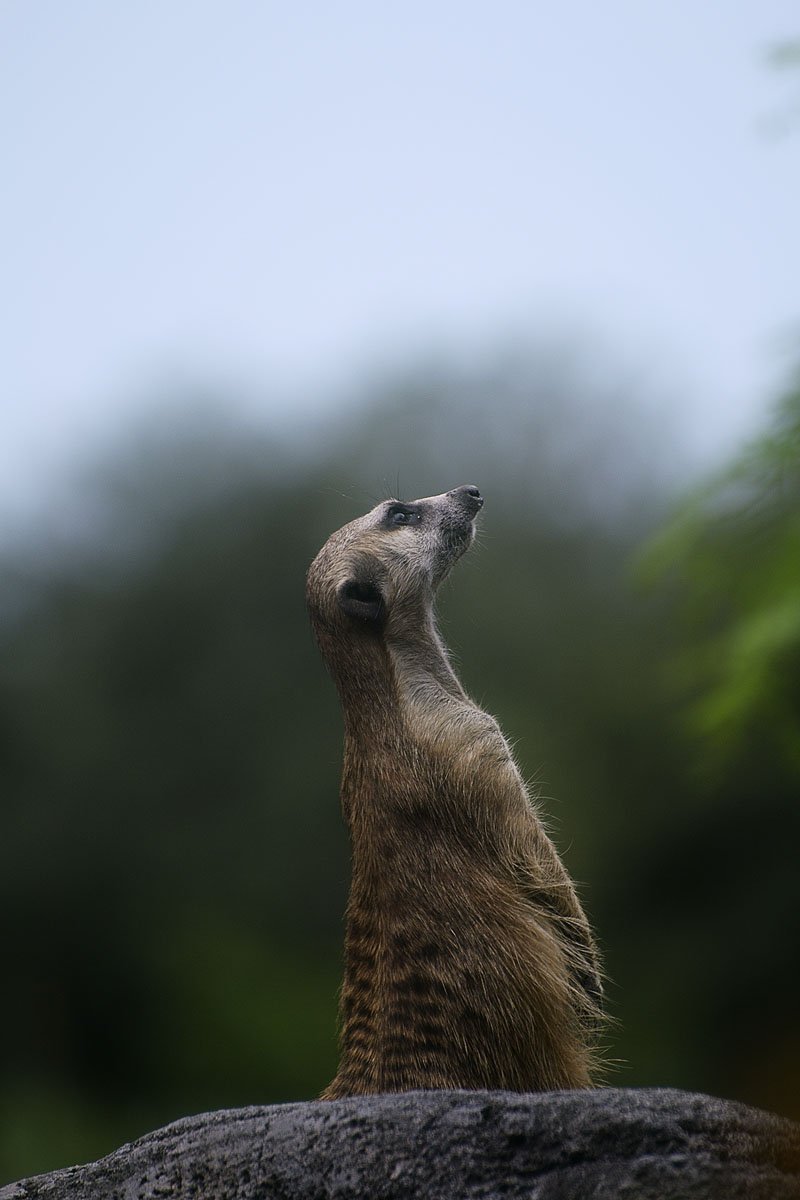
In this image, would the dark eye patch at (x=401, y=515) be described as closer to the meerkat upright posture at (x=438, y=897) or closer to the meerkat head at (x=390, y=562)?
the meerkat head at (x=390, y=562)

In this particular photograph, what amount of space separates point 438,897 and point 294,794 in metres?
→ 4.41

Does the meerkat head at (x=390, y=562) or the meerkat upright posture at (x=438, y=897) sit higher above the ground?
the meerkat head at (x=390, y=562)

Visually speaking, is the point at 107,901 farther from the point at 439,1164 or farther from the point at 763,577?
the point at 439,1164

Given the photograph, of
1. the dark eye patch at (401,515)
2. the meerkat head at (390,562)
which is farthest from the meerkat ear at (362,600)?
the dark eye patch at (401,515)

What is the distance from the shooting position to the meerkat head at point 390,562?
3025 mm

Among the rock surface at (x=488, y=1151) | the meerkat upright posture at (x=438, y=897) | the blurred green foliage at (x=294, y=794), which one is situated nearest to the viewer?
the rock surface at (x=488, y=1151)

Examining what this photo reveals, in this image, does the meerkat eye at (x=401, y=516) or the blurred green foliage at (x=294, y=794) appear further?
the blurred green foliage at (x=294, y=794)

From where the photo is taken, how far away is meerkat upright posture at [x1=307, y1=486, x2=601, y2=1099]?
258 cm

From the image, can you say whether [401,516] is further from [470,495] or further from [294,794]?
[294,794]

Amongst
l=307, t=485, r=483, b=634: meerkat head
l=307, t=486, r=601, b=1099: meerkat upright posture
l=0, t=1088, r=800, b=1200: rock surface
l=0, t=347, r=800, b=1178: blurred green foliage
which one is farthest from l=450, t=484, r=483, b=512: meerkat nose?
l=0, t=347, r=800, b=1178: blurred green foliage

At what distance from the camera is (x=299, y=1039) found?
673cm

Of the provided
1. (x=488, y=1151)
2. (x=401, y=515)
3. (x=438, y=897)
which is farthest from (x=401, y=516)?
(x=488, y=1151)

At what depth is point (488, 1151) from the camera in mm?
1896

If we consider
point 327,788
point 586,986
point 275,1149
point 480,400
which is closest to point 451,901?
point 586,986
